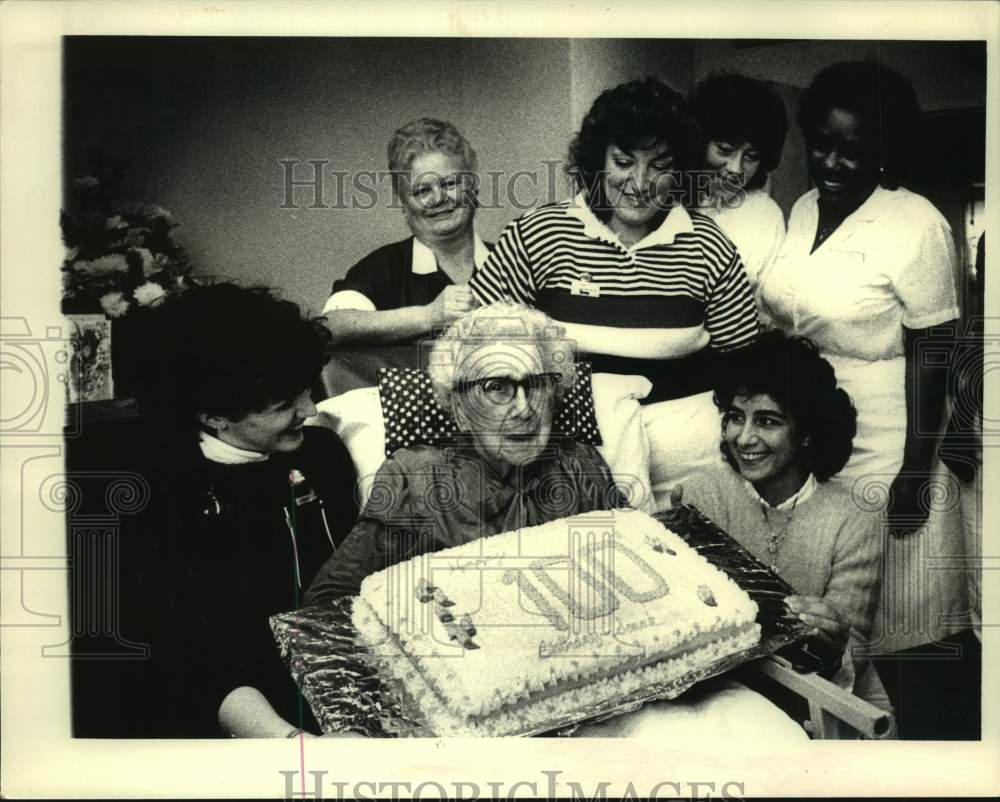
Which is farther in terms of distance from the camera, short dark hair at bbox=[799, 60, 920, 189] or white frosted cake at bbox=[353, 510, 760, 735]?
short dark hair at bbox=[799, 60, 920, 189]

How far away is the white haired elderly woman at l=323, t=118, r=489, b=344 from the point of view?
2.05 metres

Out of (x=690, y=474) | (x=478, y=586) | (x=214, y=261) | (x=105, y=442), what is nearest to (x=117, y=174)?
(x=214, y=261)

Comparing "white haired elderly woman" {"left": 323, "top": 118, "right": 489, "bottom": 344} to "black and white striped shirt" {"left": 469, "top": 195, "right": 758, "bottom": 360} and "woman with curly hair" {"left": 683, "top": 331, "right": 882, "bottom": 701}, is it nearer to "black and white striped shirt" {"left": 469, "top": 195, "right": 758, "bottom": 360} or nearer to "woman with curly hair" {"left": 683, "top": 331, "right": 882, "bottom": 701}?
"black and white striped shirt" {"left": 469, "top": 195, "right": 758, "bottom": 360}

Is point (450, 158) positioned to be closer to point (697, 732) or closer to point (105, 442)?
point (105, 442)

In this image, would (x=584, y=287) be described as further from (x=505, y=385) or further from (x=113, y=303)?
(x=113, y=303)

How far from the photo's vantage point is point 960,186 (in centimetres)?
210

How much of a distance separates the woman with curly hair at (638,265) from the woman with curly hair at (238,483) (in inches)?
18.4

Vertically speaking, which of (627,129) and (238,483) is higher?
(627,129)

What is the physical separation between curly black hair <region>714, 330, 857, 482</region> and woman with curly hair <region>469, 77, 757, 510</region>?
0.04m

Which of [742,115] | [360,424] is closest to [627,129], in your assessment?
[742,115]

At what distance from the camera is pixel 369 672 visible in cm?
200

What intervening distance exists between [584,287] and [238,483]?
0.84 meters

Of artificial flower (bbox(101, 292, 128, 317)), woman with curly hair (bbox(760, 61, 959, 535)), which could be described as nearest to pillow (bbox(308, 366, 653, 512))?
woman with curly hair (bbox(760, 61, 959, 535))
